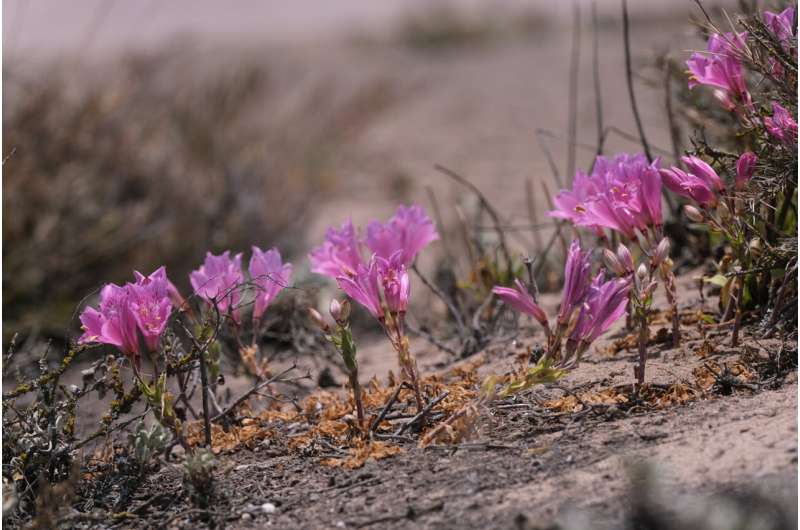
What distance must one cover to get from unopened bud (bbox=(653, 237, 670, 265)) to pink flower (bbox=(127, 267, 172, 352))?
3.09ft

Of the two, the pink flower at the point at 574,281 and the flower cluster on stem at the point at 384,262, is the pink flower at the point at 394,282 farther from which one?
the pink flower at the point at 574,281

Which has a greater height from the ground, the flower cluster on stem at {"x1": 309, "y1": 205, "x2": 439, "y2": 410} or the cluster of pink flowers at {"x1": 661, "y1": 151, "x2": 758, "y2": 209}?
the cluster of pink flowers at {"x1": 661, "y1": 151, "x2": 758, "y2": 209}

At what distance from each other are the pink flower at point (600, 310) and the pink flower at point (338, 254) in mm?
552

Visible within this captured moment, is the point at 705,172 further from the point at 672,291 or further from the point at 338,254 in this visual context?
the point at 338,254

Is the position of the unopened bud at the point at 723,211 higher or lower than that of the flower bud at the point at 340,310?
higher

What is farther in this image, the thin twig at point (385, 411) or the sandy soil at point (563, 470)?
the thin twig at point (385, 411)

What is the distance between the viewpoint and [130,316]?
2111mm

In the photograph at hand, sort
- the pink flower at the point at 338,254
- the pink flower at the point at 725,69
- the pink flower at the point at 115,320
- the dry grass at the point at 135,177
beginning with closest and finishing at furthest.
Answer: the pink flower at the point at 115,320, the pink flower at the point at 725,69, the pink flower at the point at 338,254, the dry grass at the point at 135,177

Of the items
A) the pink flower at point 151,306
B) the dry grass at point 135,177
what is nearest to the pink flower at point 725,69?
the pink flower at point 151,306

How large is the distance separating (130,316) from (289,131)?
5.48 metres

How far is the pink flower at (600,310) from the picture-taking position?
2.11m

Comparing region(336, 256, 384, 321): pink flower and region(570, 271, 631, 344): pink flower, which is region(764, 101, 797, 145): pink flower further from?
region(336, 256, 384, 321): pink flower

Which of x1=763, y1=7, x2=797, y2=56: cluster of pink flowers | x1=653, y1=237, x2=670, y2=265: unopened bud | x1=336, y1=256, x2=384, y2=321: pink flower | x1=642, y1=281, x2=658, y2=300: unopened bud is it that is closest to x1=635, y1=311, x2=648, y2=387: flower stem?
x1=642, y1=281, x2=658, y2=300: unopened bud

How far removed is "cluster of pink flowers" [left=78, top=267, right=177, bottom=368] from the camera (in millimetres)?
2104
